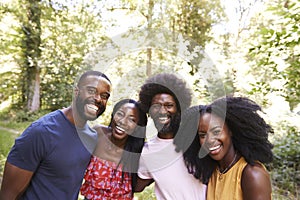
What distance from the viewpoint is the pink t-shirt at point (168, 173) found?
1979mm

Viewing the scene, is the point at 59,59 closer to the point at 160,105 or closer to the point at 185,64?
the point at 185,64

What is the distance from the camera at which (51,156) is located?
5.73 ft

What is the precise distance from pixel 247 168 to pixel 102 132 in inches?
43.3

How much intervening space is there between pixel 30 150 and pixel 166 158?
35.9 inches

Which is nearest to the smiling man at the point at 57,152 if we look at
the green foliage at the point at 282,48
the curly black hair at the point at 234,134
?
the curly black hair at the point at 234,134

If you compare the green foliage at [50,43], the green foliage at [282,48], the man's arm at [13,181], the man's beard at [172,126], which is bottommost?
the man's arm at [13,181]

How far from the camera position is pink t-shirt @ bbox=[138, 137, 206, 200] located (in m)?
1.98

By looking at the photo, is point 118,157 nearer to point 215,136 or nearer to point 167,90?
point 167,90

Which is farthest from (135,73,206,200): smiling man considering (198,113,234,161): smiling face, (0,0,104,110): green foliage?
(0,0,104,110): green foliage

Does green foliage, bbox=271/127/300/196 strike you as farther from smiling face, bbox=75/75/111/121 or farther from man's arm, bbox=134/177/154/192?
smiling face, bbox=75/75/111/121

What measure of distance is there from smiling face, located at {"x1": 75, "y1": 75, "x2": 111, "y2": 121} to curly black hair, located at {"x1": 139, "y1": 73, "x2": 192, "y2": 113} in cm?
39

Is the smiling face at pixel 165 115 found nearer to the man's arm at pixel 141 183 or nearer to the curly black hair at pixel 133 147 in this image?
the curly black hair at pixel 133 147

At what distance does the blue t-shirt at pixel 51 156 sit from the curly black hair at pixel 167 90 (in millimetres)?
599

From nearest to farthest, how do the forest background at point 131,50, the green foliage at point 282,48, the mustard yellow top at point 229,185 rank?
1. the mustard yellow top at point 229,185
2. the green foliage at point 282,48
3. the forest background at point 131,50
